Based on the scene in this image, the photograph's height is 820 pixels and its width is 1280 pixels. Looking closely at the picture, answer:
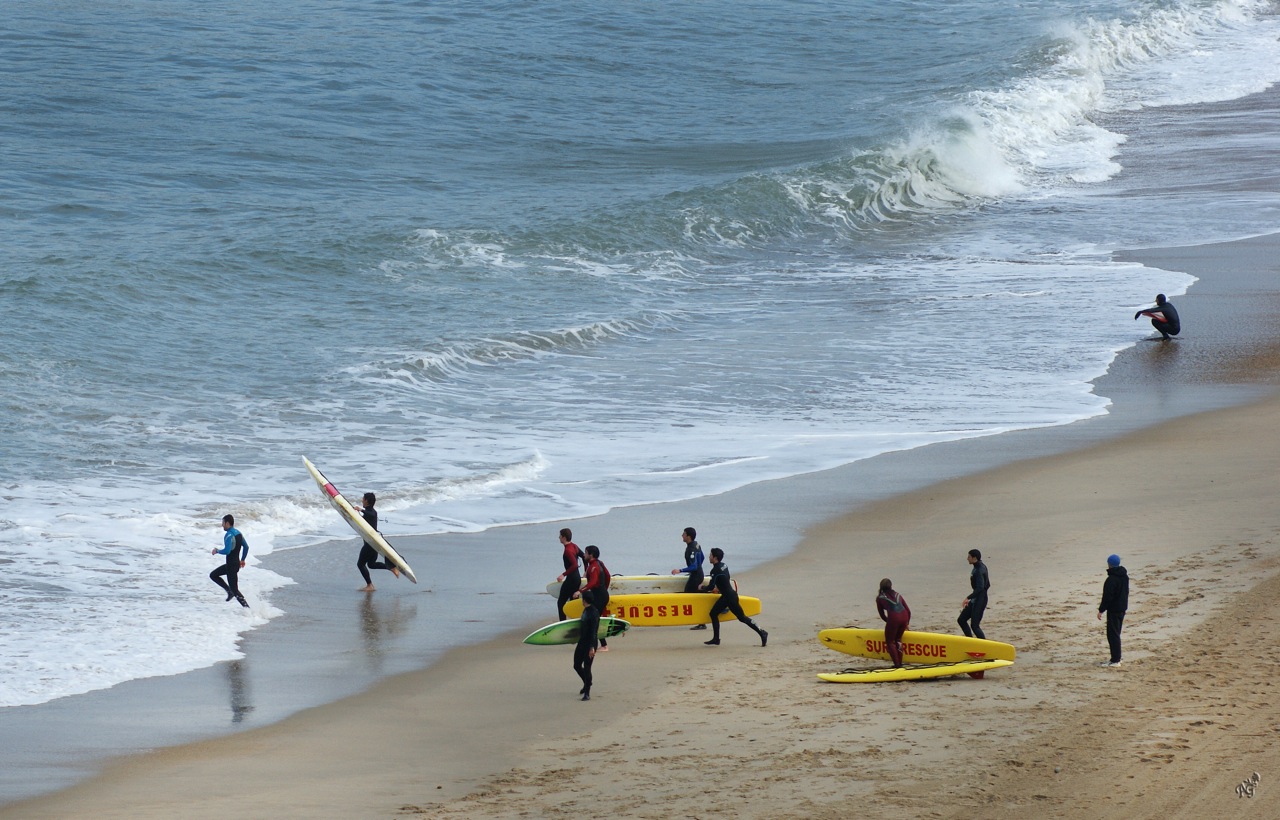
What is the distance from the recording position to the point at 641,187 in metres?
36.2

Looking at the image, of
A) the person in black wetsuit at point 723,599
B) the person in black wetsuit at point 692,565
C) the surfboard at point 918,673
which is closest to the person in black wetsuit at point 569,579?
the person in black wetsuit at point 692,565

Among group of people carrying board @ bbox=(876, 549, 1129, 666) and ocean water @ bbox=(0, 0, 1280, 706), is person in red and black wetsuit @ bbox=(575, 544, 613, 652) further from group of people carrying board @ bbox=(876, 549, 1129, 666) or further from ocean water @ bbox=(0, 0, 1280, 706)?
ocean water @ bbox=(0, 0, 1280, 706)

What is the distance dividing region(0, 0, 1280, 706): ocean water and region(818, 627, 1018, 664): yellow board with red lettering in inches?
173

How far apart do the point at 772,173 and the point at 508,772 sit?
29278 millimetres

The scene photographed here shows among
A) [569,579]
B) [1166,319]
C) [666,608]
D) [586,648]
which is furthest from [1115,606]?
[1166,319]

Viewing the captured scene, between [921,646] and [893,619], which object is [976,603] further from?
[893,619]

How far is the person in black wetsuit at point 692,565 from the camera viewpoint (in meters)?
12.8

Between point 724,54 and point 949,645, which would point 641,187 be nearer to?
point 724,54

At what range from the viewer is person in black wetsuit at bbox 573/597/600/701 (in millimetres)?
11125

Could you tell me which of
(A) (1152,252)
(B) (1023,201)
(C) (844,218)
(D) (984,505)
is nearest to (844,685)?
(D) (984,505)

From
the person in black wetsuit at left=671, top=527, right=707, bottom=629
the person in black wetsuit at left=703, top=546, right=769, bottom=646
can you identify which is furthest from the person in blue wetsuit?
the person in black wetsuit at left=703, top=546, right=769, bottom=646

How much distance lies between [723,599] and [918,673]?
1902mm
